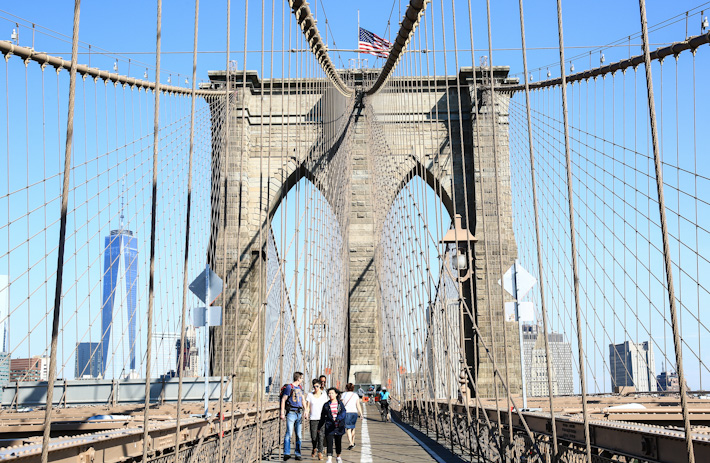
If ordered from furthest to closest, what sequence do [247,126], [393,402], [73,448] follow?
1. [393,402]
2. [247,126]
3. [73,448]

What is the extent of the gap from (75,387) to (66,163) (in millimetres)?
13994

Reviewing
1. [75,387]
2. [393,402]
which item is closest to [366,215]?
[393,402]

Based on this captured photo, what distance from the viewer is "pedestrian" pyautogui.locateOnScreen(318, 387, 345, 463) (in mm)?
9625

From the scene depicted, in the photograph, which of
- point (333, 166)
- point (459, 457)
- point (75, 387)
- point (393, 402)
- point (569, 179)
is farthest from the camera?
point (393, 402)

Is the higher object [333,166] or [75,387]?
[333,166]

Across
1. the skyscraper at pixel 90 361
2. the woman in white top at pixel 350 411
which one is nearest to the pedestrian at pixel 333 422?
the woman in white top at pixel 350 411

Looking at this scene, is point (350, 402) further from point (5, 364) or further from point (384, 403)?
point (5, 364)

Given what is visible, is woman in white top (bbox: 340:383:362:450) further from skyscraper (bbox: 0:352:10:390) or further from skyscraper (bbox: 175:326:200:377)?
skyscraper (bbox: 0:352:10:390)

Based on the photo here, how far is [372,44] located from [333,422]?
17623mm

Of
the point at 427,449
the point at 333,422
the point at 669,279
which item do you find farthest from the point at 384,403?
the point at 669,279

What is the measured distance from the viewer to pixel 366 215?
1101 inches

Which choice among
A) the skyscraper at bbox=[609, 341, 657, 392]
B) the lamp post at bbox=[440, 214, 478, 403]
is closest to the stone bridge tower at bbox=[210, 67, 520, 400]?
the lamp post at bbox=[440, 214, 478, 403]

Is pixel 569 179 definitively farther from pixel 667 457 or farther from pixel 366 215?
pixel 366 215

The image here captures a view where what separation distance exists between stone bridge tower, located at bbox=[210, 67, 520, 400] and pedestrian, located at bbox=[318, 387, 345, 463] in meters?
13.6
